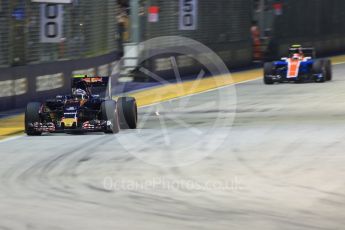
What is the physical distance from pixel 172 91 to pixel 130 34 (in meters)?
4.81

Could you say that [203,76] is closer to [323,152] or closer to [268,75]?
[268,75]

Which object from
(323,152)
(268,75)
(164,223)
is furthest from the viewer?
(268,75)

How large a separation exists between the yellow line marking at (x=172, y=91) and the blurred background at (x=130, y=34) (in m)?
1.40

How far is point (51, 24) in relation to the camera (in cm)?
2114

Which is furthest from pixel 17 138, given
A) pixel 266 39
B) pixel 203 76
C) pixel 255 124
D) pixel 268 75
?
pixel 266 39

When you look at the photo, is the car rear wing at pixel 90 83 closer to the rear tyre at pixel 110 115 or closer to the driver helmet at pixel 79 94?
the driver helmet at pixel 79 94

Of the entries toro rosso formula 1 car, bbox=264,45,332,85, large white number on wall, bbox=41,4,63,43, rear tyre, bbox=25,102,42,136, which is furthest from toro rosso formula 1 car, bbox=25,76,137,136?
toro rosso formula 1 car, bbox=264,45,332,85

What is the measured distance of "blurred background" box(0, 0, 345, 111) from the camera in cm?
2198

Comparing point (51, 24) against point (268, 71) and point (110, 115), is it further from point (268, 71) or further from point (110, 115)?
point (268, 71)

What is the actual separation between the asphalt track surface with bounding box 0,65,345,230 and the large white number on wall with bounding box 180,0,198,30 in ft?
35.1

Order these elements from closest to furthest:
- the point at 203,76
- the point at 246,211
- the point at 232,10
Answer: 1. the point at 246,211
2. the point at 203,76
3. the point at 232,10

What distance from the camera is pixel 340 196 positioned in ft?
35.3

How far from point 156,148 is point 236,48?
819 inches

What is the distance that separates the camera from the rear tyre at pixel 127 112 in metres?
16.6
